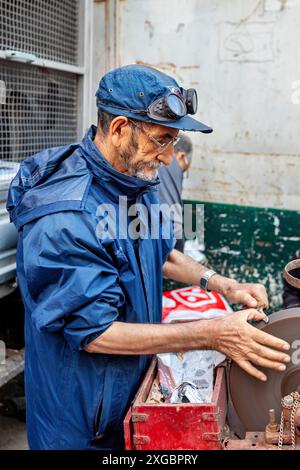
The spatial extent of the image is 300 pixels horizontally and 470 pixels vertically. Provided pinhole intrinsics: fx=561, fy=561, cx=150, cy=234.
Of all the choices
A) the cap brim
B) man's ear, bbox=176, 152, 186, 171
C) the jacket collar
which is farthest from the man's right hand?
man's ear, bbox=176, 152, 186, 171

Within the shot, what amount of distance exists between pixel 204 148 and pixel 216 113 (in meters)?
0.32

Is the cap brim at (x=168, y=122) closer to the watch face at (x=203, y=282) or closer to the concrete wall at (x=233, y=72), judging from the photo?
the watch face at (x=203, y=282)

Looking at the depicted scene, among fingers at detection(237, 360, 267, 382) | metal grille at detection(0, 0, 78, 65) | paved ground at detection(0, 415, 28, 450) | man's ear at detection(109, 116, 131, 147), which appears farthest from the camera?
paved ground at detection(0, 415, 28, 450)

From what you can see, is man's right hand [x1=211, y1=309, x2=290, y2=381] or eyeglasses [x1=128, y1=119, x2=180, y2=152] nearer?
man's right hand [x1=211, y1=309, x2=290, y2=381]

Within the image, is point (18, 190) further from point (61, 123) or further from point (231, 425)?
point (61, 123)

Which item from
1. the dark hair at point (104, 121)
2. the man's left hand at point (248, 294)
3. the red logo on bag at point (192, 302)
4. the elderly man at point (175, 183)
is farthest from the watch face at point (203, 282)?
the elderly man at point (175, 183)

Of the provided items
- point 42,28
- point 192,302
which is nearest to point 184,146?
point 192,302

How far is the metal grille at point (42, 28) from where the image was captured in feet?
11.5

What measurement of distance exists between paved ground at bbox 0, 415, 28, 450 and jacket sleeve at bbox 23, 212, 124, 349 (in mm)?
2154

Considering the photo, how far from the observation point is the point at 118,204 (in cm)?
237

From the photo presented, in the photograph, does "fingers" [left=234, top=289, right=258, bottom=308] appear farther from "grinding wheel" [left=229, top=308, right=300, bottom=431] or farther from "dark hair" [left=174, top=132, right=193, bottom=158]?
"dark hair" [left=174, top=132, right=193, bottom=158]

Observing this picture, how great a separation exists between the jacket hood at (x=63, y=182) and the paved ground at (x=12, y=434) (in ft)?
7.11

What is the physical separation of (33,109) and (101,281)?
2127 mm

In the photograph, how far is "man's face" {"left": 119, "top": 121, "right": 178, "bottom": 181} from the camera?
229 cm
